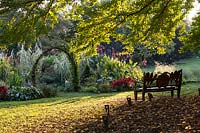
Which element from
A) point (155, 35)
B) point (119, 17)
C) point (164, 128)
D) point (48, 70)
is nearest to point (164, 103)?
point (155, 35)

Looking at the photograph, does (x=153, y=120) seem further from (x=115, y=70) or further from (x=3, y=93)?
(x=115, y=70)

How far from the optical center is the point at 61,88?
18625mm

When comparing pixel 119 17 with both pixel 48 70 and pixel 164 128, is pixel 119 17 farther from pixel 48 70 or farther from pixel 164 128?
pixel 48 70

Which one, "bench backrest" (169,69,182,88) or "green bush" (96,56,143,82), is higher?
"green bush" (96,56,143,82)

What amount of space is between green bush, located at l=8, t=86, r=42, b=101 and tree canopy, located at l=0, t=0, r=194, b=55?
643 cm

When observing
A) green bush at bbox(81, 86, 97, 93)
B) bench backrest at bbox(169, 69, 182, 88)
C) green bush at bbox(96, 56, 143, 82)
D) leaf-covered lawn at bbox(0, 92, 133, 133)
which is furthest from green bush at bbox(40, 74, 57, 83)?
bench backrest at bbox(169, 69, 182, 88)

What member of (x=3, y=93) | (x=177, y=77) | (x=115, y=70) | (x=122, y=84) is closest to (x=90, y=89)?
(x=122, y=84)

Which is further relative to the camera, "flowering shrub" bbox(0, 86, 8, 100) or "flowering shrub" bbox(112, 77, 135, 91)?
"flowering shrub" bbox(112, 77, 135, 91)

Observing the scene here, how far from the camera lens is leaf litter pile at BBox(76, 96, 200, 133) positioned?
6371 millimetres

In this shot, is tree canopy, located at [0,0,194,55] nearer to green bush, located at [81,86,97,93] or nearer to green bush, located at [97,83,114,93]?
green bush, located at [97,83,114,93]

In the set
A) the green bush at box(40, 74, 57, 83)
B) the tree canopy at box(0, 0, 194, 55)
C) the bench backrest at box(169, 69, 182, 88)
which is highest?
the tree canopy at box(0, 0, 194, 55)

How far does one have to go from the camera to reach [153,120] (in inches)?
284

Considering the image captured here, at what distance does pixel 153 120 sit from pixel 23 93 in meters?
9.03

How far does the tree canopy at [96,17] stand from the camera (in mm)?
8320
